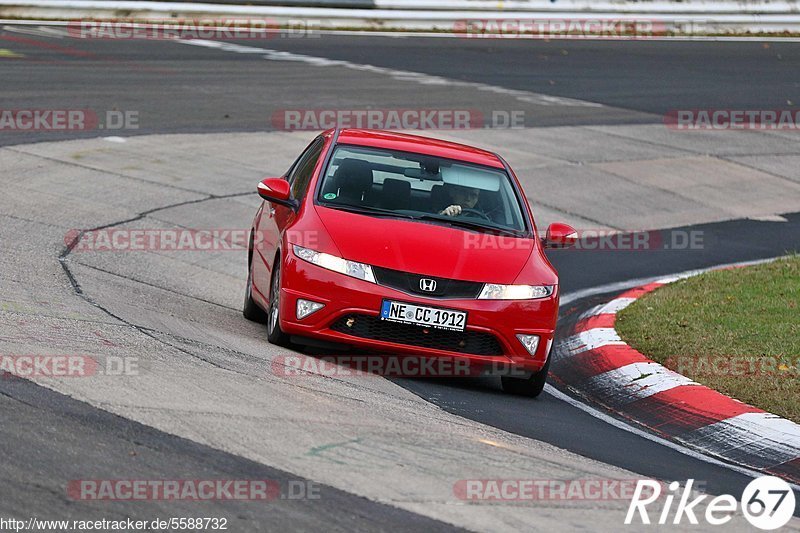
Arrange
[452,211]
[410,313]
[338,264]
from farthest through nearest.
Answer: [452,211] → [338,264] → [410,313]

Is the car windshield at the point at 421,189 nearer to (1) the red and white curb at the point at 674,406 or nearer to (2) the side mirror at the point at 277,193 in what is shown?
(2) the side mirror at the point at 277,193

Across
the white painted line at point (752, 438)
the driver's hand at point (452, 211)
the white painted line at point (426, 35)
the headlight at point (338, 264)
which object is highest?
the white painted line at point (426, 35)

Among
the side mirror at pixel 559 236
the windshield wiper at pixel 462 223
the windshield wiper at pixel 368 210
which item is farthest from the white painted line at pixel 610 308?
the windshield wiper at pixel 368 210

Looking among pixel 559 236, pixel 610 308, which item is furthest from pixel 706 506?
pixel 610 308

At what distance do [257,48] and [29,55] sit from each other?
520cm

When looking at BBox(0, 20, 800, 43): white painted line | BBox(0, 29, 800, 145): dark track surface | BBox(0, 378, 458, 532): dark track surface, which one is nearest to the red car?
BBox(0, 378, 458, 532): dark track surface

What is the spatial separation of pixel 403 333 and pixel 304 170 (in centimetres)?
214

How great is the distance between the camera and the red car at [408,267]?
8391 mm

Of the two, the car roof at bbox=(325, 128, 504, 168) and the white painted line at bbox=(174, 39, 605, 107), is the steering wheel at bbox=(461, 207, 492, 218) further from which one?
the white painted line at bbox=(174, 39, 605, 107)

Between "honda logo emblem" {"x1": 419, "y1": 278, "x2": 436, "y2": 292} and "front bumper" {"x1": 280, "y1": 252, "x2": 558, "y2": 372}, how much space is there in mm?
69

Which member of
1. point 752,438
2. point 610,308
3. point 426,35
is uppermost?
point 426,35

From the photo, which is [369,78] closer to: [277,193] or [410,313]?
[277,193]

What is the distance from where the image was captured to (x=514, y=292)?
8625mm

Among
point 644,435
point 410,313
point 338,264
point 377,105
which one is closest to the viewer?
point 644,435
